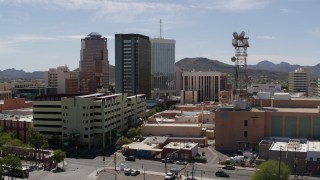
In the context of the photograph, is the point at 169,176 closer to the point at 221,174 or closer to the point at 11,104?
the point at 221,174

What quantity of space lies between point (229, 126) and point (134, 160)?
15865 mm

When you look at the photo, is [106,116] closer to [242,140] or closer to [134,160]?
[134,160]

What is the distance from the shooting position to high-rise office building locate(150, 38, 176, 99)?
525 feet

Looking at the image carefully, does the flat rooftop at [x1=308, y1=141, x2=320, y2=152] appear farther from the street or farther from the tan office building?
the street

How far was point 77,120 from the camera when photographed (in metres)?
65.0

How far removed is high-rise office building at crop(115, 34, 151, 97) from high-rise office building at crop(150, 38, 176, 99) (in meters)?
25.9

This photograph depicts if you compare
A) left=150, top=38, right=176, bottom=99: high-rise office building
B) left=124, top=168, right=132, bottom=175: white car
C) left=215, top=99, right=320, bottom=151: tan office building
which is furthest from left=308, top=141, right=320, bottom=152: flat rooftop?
left=150, top=38, right=176, bottom=99: high-rise office building

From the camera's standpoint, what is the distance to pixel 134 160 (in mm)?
56469

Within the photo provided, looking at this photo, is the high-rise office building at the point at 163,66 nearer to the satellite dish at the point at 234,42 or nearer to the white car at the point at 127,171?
the satellite dish at the point at 234,42

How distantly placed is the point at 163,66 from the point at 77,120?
101 meters

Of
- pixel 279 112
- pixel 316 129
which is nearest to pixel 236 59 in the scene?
pixel 279 112

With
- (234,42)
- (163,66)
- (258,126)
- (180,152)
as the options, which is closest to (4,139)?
(180,152)

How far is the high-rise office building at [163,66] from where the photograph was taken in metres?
160

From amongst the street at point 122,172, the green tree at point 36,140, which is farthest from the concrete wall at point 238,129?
the green tree at point 36,140
